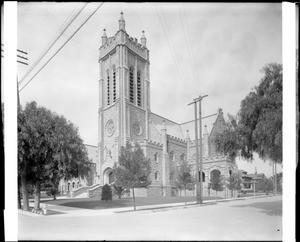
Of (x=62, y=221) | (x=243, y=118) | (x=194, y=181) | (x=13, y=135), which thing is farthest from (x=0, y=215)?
(x=194, y=181)

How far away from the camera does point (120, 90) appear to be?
36.0 feet

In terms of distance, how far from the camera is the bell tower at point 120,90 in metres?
9.06

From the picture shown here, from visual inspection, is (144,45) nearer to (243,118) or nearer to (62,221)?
(243,118)

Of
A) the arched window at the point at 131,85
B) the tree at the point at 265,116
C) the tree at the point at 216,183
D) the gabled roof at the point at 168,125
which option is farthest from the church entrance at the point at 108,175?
the tree at the point at 265,116

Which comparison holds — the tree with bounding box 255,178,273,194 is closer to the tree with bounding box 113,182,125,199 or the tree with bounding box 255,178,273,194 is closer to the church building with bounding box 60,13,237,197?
the church building with bounding box 60,13,237,197

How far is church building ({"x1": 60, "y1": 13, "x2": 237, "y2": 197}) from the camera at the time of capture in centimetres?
937

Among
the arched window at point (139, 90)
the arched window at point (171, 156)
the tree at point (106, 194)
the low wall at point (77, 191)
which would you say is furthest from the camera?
the low wall at point (77, 191)

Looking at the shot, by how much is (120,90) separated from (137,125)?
1988 mm

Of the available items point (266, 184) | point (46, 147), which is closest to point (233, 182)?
point (266, 184)

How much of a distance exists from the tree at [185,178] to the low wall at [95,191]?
4.11 m

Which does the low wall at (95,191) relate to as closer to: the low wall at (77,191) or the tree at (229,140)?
the low wall at (77,191)

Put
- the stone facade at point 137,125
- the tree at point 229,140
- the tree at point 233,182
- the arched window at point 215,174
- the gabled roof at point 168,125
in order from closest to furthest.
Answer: the tree at point 229,140 → the stone facade at point 137,125 → the gabled roof at point 168,125 → the arched window at point 215,174 → the tree at point 233,182

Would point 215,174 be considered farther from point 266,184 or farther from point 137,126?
point 266,184

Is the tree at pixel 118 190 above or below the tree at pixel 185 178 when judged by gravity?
below
